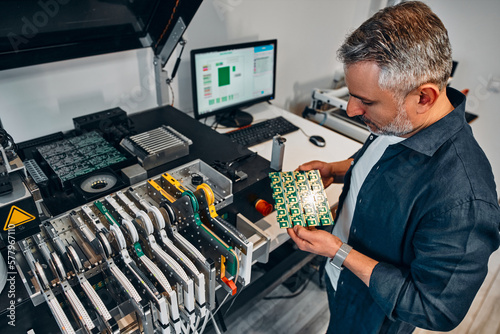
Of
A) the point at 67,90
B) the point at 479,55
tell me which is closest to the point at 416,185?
the point at 67,90

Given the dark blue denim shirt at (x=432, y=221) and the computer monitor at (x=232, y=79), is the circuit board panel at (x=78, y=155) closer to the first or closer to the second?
the computer monitor at (x=232, y=79)

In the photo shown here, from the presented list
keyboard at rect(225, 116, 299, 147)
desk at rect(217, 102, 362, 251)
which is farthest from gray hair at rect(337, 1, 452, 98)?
keyboard at rect(225, 116, 299, 147)

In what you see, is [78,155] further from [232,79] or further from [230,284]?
[232,79]

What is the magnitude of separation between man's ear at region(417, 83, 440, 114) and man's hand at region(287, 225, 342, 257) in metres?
0.50

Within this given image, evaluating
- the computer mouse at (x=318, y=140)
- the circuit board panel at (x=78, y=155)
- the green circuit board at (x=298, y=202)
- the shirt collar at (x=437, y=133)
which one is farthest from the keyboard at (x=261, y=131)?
the shirt collar at (x=437, y=133)

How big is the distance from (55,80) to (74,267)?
105 centimetres

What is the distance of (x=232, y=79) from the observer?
2053 millimetres

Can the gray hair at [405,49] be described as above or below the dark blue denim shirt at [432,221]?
above

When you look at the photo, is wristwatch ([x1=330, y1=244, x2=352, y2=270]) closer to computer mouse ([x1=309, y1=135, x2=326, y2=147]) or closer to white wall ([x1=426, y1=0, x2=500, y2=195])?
computer mouse ([x1=309, y1=135, x2=326, y2=147])

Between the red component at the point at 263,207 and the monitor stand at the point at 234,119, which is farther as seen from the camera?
the monitor stand at the point at 234,119

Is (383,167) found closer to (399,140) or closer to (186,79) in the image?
(399,140)

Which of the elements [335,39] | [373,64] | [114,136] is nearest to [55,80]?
[114,136]

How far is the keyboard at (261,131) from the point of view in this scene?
1973 mm

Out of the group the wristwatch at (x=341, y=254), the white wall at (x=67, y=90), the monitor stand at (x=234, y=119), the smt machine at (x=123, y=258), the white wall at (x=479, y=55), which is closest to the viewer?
the smt machine at (x=123, y=258)
